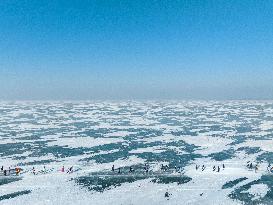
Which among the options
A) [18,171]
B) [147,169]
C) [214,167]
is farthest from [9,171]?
[214,167]

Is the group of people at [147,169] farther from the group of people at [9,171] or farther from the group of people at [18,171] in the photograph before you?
the group of people at [9,171]

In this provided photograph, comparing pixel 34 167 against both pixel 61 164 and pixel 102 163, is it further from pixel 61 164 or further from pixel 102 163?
pixel 102 163

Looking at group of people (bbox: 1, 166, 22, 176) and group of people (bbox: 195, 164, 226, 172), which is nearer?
group of people (bbox: 1, 166, 22, 176)

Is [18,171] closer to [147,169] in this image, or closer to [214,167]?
[147,169]

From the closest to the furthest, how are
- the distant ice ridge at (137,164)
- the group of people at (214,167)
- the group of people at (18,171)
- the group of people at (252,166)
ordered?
the distant ice ridge at (137,164)
the group of people at (18,171)
the group of people at (214,167)
the group of people at (252,166)

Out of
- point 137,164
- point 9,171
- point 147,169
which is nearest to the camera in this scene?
point 9,171

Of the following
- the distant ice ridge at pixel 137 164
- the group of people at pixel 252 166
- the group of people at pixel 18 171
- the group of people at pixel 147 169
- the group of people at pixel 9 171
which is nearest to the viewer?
the distant ice ridge at pixel 137 164

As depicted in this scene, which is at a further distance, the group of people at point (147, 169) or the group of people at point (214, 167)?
the group of people at point (214, 167)

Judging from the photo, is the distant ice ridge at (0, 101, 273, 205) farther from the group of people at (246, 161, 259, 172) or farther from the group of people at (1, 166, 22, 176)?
the group of people at (1, 166, 22, 176)

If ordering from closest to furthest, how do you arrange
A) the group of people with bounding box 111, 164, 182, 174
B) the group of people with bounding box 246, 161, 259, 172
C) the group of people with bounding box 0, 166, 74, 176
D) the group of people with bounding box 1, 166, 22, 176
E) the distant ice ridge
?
the distant ice ridge, the group of people with bounding box 1, 166, 22, 176, the group of people with bounding box 0, 166, 74, 176, the group of people with bounding box 111, 164, 182, 174, the group of people with bounding box 246, 161, 259, 172

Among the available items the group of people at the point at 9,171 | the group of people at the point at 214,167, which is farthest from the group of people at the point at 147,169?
the group of people at the point at 9,171

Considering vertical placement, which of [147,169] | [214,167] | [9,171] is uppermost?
[214,167]

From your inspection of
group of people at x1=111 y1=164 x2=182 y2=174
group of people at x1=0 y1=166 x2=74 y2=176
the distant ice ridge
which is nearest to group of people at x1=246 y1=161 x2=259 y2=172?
the distant ice ridge
